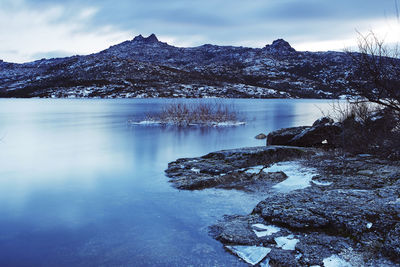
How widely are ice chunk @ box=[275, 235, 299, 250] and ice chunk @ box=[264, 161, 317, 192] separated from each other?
3.14 meters

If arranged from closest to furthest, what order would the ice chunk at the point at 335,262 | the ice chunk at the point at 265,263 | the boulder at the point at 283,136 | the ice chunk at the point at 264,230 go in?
the ice chunk at the point at 335,262, the ice chunk at the point at 265,263, the ice chunk at the point at 264,230, the boulder at the point at 283,136

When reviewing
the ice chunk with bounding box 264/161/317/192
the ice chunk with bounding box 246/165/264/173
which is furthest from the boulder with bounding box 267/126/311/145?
the ice chunk with bounding box 246/165/264/173

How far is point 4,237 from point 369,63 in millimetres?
9324

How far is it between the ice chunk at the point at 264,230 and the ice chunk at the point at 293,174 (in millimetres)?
2755

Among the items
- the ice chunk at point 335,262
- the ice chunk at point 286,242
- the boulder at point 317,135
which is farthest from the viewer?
the boulder at point 317,135

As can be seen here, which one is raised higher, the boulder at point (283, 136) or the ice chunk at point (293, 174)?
the boulder at point (283, 136)

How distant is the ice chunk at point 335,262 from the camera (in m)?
4.49

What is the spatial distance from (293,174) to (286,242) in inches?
183

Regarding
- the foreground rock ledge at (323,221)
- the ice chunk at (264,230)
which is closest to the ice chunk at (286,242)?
the foreground rock ledge at (323,221)

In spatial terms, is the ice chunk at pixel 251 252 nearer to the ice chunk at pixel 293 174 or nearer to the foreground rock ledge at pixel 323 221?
the foreground rock ledge at pixel 323 221

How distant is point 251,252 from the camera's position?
504 cm

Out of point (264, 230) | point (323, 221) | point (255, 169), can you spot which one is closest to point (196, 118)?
point (255, 169)

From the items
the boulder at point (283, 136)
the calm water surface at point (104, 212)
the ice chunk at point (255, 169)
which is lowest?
the calm water surface at point (104, 212)

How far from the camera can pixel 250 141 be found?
19.5m
